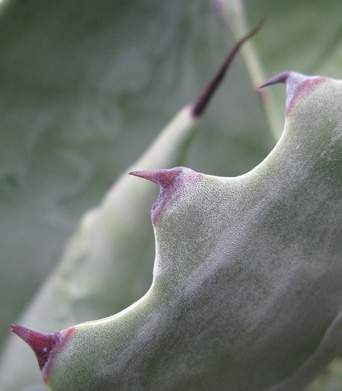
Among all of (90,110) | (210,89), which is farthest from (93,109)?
(210,89)

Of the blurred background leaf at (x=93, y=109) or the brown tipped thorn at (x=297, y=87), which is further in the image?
the blurred background leaf at (x=93, y=109)

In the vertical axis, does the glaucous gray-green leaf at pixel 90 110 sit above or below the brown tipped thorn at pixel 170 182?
below

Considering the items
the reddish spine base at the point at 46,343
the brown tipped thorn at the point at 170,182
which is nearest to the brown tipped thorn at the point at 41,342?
the reddish spine base at the point at 46,343

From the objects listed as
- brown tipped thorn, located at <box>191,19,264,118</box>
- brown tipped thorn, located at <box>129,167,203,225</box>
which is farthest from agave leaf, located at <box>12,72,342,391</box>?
brown tipped thorn, located at <box>191,19,264,118</box>

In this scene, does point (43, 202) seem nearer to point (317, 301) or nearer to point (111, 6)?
point (111, 6)

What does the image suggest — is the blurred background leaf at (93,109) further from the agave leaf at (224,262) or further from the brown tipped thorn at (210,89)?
the agave leaf at (224,262)

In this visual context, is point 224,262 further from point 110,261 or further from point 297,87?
point 110,261
